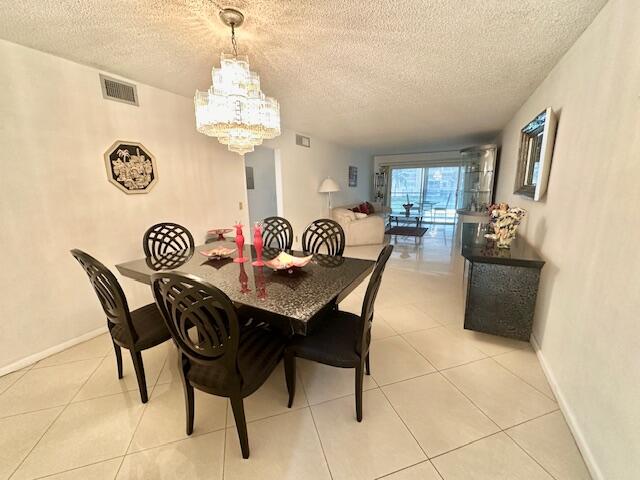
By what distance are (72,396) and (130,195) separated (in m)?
1.68

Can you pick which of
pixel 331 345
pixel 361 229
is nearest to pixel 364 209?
pixel 361 229

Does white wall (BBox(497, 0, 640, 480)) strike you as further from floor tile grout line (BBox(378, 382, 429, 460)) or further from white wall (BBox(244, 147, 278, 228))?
white wall (BBox(244, 147, 278, 228))

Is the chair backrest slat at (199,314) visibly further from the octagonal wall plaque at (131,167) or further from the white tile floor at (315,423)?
the octagonal wall plaque at (131,167)

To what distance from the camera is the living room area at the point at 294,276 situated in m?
1.18

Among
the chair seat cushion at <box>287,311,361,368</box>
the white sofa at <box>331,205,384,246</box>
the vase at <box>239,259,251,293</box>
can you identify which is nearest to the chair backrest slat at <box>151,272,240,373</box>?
the vase at <box>239,259,251,293</box>

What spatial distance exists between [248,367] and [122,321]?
831mm

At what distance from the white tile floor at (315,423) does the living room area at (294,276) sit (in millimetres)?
11

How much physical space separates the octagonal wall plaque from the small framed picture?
212 inches

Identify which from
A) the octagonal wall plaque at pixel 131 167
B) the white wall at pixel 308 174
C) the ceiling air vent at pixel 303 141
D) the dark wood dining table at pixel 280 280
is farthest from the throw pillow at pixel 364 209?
the octagonal wall plaque at pixel 131 167

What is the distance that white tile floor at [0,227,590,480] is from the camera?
1.19 metres

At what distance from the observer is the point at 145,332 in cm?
156

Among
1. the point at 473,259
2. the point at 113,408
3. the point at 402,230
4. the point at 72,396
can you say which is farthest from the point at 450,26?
the point at 402,230

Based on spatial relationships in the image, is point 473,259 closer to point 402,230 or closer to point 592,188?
point 592,188

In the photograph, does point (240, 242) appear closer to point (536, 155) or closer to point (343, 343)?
point (343, 343)
